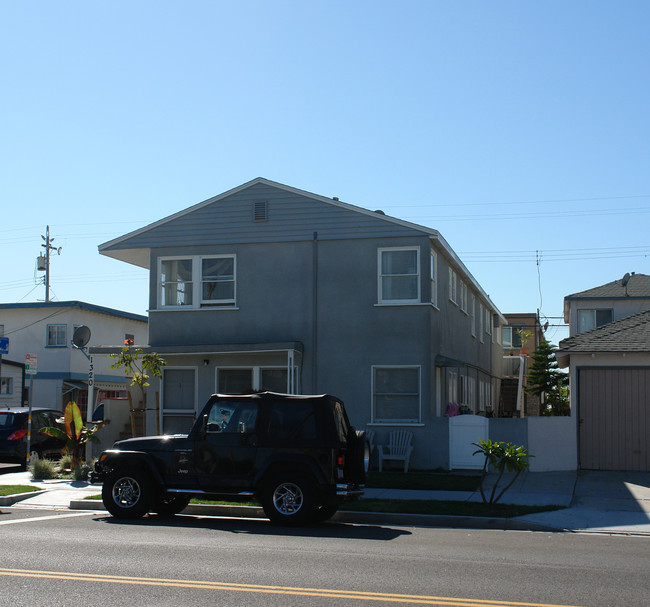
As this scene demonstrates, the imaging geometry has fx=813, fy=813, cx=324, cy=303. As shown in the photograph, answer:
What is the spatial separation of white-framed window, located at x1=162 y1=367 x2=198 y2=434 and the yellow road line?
13159mm

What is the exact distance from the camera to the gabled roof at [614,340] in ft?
61.7

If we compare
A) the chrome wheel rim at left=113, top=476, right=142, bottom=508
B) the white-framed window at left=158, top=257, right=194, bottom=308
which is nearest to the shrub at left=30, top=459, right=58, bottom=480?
the white-framed window at left=158, top=257, right=194, bottom=308

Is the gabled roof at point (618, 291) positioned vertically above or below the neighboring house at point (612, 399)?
above

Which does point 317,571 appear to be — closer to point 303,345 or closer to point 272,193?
point 303,345

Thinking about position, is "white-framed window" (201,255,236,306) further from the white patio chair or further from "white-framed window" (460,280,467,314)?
"white-framed window" (460,280,467,314)

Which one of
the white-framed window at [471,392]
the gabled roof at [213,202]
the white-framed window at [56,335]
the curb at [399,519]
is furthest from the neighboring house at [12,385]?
the curb at [399,519]

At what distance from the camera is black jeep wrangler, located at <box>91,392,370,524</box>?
39.4ft

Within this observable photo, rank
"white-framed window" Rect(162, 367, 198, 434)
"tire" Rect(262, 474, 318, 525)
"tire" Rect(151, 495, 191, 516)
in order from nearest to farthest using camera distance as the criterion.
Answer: "tire" Rect(262, 474, 318, 525) < "tire" Rect(151, 495, 191, 516) < "white-framed window" Rect(162, 367, 198, 434)

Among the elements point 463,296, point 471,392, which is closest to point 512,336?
point 471,392

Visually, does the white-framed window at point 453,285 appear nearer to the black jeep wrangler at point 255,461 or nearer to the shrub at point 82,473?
the shrub at point 82,473

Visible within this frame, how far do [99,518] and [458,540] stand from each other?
570 centimetres

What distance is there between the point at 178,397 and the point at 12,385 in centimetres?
1404

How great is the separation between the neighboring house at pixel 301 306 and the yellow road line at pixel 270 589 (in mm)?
11737

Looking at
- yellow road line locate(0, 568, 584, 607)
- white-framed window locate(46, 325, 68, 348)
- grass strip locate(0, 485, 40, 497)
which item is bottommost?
grass strip locate(0, 485, 40, 497)
